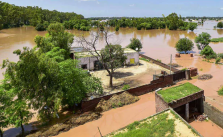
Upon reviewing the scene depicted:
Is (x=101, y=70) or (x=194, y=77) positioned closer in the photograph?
(x=194, y=77)

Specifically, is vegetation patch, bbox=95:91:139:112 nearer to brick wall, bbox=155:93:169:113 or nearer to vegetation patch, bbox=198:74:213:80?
brick wall, bbox=155:93:169:113

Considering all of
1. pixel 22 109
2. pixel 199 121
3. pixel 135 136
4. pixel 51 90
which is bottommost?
pixel 199 121

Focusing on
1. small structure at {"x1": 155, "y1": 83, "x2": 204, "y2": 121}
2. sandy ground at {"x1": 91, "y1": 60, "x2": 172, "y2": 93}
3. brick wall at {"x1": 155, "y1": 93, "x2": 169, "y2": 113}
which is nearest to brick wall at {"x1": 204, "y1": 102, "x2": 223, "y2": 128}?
small structure at {"x1": 155, "y1": 83, "x2": 204, "y2": 121}

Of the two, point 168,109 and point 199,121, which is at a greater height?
point 168,109

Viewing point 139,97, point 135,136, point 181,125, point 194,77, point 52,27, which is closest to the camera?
point 135,136

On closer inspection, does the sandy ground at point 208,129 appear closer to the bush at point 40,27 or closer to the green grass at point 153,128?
the green grass at point 153,128

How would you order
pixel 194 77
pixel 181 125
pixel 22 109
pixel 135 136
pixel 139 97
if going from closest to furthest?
pixel 135 136 < pixel 181 125 < pixel 22 109 < pixel 139 97 < pixel 194 77

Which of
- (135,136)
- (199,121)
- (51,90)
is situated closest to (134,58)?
(199,121)

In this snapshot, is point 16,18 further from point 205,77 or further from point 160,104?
point 160,104

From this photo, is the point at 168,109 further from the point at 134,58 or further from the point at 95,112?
the point at 134,58
